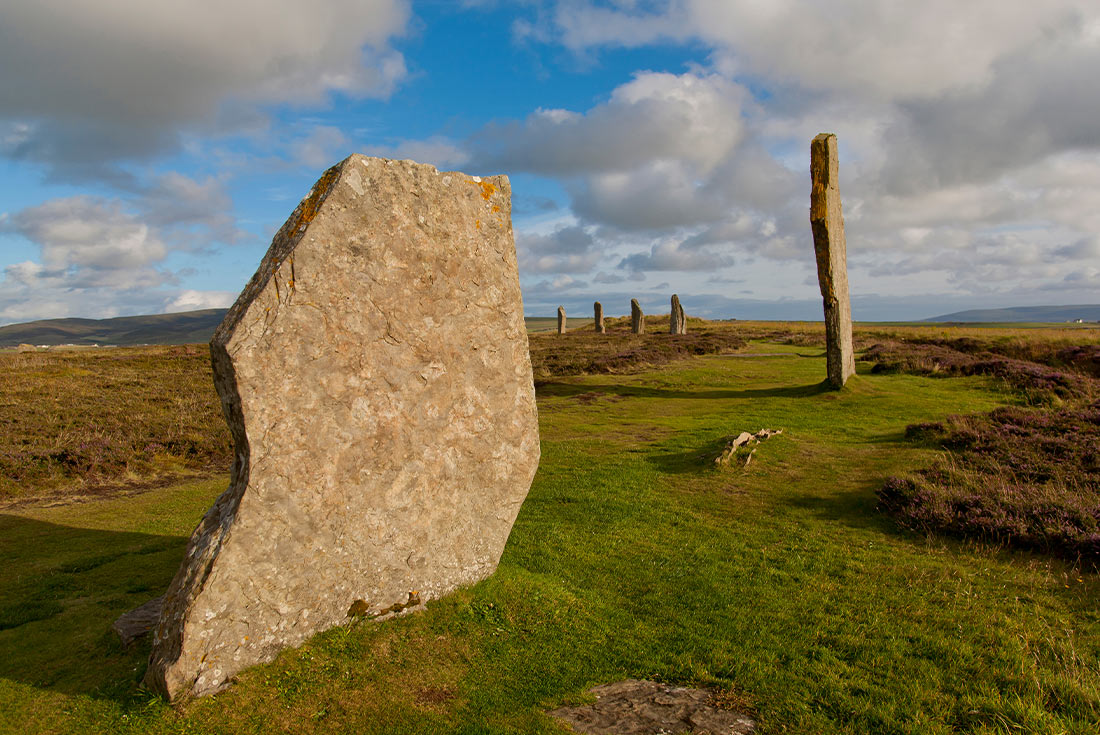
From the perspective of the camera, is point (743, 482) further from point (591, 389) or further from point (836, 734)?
point (591, 389)

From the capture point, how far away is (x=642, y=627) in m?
6.89

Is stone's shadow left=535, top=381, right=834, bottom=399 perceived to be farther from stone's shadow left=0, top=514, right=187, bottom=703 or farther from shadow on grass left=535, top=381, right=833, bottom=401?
stone's shadow left=0, top=514, right=187, bottom=703

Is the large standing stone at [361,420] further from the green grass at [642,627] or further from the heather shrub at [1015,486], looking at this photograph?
the heather shrub at [1015,486]

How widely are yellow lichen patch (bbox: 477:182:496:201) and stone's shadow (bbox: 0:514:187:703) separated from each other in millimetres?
5777

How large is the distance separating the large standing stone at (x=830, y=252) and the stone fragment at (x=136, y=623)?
20.7 metres

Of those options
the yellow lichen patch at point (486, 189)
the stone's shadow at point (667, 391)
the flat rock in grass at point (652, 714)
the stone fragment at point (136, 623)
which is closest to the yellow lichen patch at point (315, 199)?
the yellow lichen patch at point (486, 189)

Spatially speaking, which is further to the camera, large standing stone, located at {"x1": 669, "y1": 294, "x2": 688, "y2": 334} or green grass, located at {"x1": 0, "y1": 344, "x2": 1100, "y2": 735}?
large standing stone, located at {"x1": 669, "y1": 294, "x2": 688, "y2": 334}

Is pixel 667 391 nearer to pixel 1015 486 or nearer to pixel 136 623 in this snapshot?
pixel 1015 486

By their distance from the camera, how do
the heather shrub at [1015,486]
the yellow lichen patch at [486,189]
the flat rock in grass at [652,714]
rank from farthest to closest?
the heather shrub at [1015,486], the yellow lichen patch at [486,189], the flat rock in grass at [652,714]

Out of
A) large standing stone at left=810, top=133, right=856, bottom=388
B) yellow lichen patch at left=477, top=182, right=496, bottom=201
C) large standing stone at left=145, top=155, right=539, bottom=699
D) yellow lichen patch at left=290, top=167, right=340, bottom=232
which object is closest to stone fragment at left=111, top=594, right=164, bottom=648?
large standing stone at left=145, top=155, right=539, bottom=699

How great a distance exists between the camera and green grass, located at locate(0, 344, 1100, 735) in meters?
5.16

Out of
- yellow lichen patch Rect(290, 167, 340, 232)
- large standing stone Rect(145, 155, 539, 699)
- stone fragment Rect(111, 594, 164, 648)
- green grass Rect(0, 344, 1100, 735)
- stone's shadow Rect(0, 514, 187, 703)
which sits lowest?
green grass Rect(0, 344, 1100, 735)

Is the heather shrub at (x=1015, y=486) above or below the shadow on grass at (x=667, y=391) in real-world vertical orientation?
below

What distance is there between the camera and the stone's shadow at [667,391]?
23.1m
